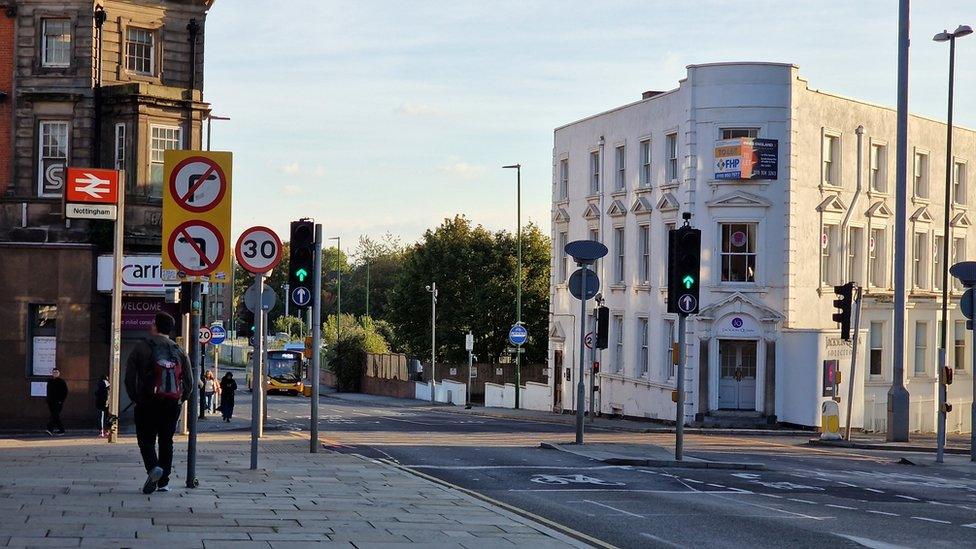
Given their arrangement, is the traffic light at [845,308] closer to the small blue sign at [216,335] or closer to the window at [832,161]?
the window at [832,161]

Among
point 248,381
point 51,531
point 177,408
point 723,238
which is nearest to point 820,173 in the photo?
point 723,238

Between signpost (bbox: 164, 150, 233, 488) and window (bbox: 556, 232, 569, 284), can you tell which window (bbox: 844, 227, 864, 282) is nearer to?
window (bbox: 556, 232, 569, 284)

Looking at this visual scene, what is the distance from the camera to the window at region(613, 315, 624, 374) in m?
51.3

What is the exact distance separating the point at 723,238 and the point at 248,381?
44.7 m

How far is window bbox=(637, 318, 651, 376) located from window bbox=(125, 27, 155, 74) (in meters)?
20.3

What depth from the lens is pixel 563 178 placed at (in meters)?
56.8

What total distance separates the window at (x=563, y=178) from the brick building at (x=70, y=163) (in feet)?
70.7

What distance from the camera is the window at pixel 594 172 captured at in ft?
174

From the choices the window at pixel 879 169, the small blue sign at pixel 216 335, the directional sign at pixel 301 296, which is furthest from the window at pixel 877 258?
the directional sign at pixel 301 296

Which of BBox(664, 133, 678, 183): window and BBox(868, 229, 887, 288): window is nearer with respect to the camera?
BBox(664, 133, 678, 183): window

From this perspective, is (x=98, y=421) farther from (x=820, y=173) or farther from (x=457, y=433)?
(x=820, y=173)

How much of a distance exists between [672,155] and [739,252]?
432 centimetres

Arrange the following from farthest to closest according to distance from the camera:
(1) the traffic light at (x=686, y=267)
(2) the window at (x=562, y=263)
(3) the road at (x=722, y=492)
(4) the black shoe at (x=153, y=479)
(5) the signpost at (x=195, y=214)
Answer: (2) the window at (x=562, y=263)
(1) the traffic light at (x=686, y=267)
(5) the signpost at (x=195, y=214)
(4) the black shoe at (x=153, y=479)
(3) the road at (x=722, y=492)

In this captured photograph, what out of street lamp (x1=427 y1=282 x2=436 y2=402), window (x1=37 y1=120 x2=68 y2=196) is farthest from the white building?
Answer: street lamp (x1=427 y1=282 x2=436 y2=402)
